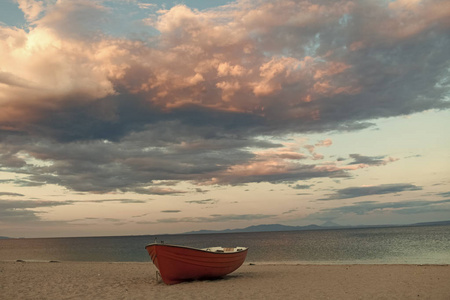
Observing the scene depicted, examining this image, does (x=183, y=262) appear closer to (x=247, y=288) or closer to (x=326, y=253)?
(x=247, y=288)

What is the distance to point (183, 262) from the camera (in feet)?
59.2

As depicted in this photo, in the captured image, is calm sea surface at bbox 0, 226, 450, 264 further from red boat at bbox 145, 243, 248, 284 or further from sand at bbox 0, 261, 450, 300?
red boat at bbox 145, 243, 248, 284

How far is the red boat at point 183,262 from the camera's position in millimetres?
17734

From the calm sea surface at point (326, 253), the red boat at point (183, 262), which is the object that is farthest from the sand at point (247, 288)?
the calm sea surface at point (326, 253)

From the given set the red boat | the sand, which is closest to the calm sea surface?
the sand

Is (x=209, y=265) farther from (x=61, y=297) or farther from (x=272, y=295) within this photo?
(x=61, y=297)

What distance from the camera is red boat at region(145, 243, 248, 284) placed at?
17.7 metres

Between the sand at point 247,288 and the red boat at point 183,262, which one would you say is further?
the red boat at point 183,262

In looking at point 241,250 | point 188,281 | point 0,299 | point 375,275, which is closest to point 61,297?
point 0,299

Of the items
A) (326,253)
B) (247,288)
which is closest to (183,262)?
(247,288)

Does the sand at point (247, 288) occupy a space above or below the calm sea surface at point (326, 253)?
above

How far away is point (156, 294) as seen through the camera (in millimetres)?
15117

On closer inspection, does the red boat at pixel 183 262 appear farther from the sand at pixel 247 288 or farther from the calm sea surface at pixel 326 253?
the calm sea surface at pixel 326 253

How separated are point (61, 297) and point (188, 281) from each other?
21.5ft
